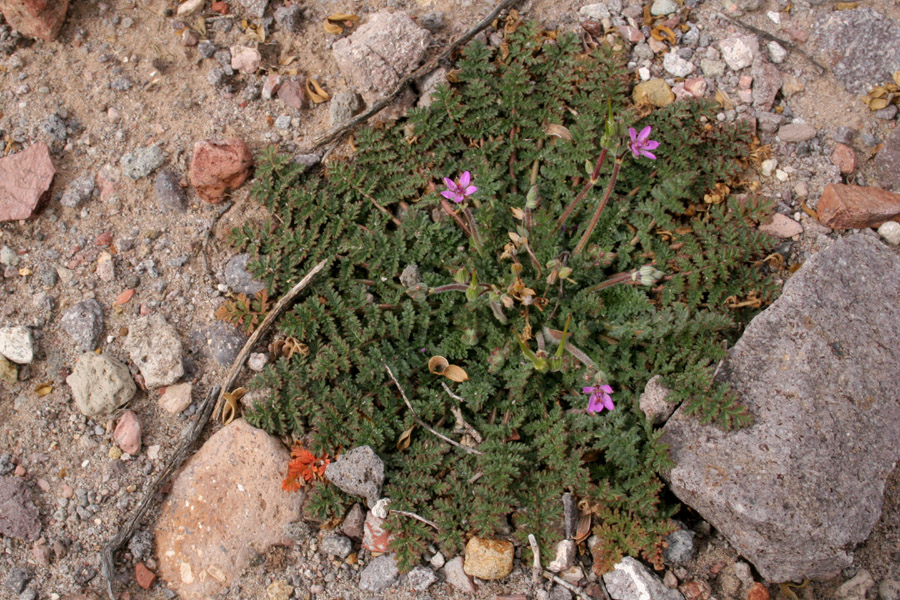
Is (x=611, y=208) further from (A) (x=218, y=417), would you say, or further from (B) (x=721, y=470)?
(A) (x=218, y=417)

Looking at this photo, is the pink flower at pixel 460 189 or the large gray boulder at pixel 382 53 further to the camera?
the large gray boulder at pixel 382 53

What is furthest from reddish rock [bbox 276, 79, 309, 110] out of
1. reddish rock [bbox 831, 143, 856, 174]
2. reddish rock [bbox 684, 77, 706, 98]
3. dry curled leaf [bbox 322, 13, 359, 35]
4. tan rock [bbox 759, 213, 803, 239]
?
reddish rock [bbox 831, 143, 856, 174]

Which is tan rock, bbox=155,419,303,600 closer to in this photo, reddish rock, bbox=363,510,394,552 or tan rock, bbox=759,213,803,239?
reddish rock, bbox=363,510,394,552

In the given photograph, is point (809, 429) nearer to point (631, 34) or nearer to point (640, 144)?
point (640, 144)

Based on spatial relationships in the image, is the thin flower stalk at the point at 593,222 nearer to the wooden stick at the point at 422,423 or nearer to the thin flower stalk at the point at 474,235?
the thin flower stalk at the point at 474,235

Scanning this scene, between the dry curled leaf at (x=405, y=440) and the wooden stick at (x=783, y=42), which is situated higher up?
Result: the wooden stick at (x=783, y=42)

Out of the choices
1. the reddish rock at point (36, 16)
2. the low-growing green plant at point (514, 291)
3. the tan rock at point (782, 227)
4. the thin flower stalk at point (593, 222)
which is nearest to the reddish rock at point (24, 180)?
the reddish rock at point (36, 16)
